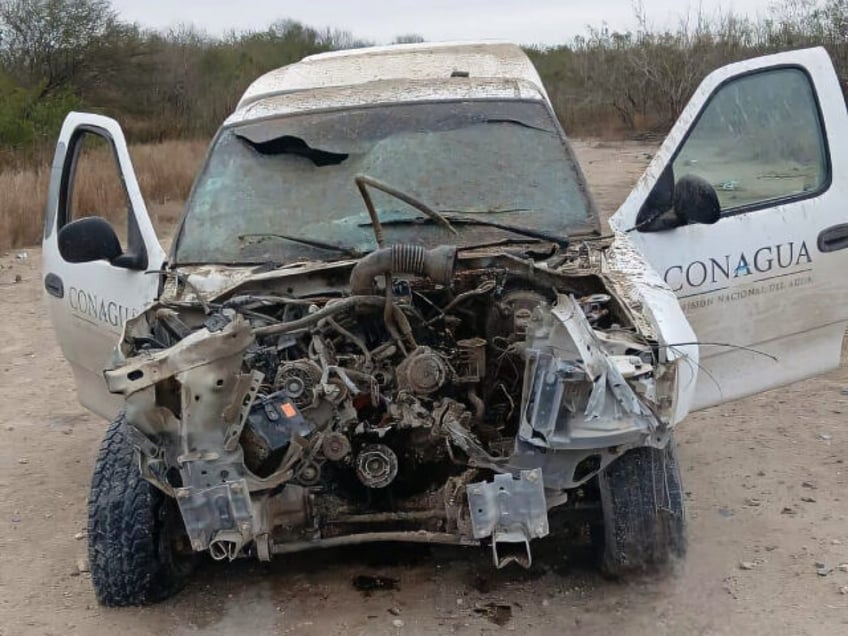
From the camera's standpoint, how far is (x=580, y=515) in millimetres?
3881

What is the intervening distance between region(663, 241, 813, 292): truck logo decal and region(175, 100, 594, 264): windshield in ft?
1.55

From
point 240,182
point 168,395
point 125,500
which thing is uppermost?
point 240,182

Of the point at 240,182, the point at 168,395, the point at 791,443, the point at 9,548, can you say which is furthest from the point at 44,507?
the point at 791,443

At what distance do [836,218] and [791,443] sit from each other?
1.23 meters

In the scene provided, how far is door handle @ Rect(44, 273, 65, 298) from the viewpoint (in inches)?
204

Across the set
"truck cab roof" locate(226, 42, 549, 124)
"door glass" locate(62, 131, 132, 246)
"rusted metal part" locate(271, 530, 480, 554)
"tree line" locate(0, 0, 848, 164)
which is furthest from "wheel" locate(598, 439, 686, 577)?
"tree line" locate(0, 0, 848, 164)

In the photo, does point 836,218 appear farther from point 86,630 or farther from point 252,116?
point 86,630

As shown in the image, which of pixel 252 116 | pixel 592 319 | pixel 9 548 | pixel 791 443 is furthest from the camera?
pixel 791 443

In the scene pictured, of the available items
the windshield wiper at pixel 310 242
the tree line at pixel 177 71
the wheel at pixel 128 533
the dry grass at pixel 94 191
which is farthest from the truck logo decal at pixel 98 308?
the tree line at pixel 177 71

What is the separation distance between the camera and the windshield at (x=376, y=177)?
4.43 m

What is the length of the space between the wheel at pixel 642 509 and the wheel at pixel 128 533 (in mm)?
1489

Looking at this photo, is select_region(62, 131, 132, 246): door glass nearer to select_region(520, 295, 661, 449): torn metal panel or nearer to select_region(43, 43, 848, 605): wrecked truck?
select_region(43, 43, 848, 605): wrecked truck

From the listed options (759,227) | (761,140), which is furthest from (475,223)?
(761,140)

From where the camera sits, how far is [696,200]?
4.39m
